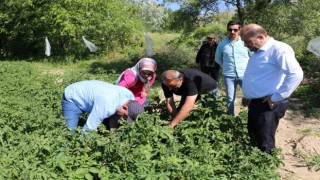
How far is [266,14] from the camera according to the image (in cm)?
844

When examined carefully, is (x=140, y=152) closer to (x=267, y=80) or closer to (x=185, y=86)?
(x=185, y=86)

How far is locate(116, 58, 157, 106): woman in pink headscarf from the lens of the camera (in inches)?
150

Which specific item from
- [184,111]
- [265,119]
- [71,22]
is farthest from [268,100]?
[71,22]

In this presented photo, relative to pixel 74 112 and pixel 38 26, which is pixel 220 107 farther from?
pixel 38 26

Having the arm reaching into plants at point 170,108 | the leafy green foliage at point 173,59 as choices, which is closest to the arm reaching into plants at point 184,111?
the arm reaching into plants at point 170,108

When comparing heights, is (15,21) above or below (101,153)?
above

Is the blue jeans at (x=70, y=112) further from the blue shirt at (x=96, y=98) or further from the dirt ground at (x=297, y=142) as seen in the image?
the dirt ground at (x=297, y=142)

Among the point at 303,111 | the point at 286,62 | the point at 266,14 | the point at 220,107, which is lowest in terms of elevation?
the point at 303,111

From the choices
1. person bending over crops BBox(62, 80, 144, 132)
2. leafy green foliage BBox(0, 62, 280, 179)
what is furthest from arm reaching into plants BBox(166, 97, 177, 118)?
person bending over crops BBox(62, 80, 144, 132)

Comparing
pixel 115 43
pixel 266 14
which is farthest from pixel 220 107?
pixel 115 43

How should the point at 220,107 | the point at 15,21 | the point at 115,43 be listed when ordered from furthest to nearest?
the point at 15,21
the point at 115,43
the point at 220,107

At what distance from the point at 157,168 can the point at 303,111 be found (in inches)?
179

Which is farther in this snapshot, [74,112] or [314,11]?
[314,11]

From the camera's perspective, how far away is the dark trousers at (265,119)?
10.8 ft
